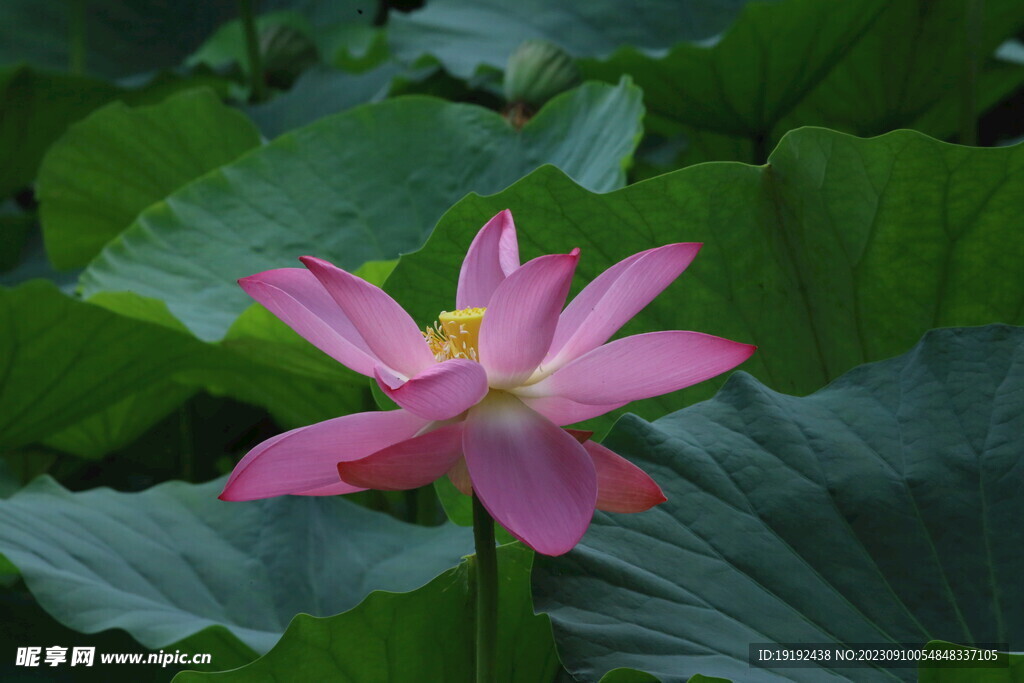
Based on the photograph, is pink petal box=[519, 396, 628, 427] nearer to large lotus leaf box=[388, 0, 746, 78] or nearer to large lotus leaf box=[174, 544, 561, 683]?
large lotus leaf box=[174, 544, 561, 683]

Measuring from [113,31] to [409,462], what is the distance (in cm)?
229

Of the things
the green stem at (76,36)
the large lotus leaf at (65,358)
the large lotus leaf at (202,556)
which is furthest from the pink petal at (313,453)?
the green stem at (76,36)

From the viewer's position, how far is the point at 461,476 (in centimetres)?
48

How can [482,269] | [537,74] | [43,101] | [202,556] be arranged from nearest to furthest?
[482,269]
[202,556]
[537,74]
[43,101]

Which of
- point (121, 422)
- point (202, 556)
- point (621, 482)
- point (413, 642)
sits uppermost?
point (621, 482)

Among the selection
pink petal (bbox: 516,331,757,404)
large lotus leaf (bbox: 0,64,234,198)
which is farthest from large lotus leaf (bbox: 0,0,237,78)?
pink petal (bbox: 516,331,757,404)

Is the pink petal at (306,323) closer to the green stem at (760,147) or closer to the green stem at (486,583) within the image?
the green stem at (486,583)

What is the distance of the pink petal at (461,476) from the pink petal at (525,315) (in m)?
0.05

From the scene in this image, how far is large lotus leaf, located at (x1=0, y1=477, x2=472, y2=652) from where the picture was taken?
824 mm

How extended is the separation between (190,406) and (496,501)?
1.30m

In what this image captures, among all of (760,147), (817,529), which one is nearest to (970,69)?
(760,147)

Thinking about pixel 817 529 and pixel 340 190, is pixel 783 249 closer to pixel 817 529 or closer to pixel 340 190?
pixel 817 529

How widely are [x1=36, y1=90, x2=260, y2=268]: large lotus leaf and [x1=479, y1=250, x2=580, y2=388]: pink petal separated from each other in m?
1.30

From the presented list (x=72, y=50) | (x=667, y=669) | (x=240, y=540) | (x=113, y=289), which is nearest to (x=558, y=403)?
(x=667, y=669)
